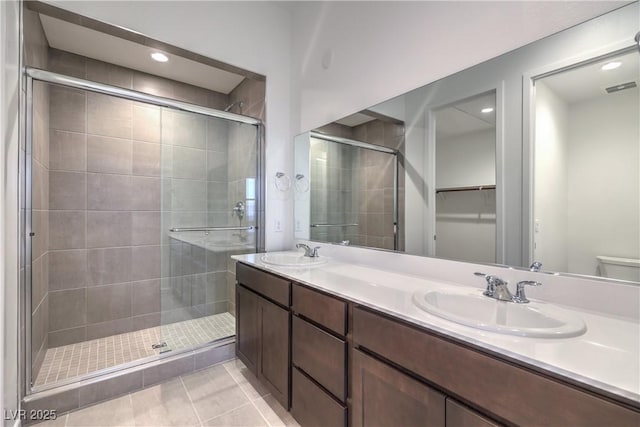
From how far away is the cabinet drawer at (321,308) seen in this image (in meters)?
1.16

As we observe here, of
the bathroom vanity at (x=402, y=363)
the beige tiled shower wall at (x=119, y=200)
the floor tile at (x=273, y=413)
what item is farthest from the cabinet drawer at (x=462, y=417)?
the beige tiled shower wall at (x=119, y=200)

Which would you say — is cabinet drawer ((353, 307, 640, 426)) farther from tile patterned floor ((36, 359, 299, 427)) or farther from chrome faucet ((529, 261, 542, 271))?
tile patterned floor ((36, 359, 299, 427))

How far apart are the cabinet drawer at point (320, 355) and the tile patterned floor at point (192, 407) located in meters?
0.50

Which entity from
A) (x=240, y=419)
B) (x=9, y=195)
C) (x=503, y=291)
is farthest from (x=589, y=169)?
(x=9, y=195)

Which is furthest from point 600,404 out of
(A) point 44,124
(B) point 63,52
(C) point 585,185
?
(B) point 63,52

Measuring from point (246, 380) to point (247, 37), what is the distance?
271cm

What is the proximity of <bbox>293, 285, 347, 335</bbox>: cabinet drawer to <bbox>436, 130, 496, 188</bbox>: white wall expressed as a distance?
2.81 ft

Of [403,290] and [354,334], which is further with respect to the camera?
[403,290]

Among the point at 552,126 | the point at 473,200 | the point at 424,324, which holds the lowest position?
the point at 424,324

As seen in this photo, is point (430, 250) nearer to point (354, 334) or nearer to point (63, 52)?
point (354, 334)

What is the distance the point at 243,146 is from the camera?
2.53 m

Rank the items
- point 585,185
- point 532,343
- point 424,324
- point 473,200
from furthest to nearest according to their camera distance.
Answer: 1. point 473,200
2. point 585,185
3. point 424,324
4. point 532,343

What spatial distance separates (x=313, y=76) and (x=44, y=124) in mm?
2191

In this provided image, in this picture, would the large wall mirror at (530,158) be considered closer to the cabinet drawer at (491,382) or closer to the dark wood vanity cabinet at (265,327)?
the cabinet drawer at (491,382)
